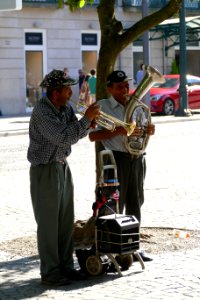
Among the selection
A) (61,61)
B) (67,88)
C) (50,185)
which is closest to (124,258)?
(50,185)

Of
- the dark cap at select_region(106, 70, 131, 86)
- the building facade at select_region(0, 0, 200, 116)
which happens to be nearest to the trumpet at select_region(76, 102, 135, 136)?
the dark cap at select_region(106, 70, 131, 86)

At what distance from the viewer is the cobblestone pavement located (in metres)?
7.04

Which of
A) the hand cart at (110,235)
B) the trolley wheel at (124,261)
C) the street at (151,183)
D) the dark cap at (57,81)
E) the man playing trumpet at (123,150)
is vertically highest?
the dark cap at (57,81)

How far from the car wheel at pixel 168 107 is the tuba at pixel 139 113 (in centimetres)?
2423

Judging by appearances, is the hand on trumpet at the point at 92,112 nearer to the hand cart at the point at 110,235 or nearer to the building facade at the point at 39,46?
the hand cart at the point at 110,235

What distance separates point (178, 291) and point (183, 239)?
7.29ft

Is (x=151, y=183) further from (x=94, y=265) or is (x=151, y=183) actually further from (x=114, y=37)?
(x=94, y=265)

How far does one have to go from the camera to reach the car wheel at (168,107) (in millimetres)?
32375

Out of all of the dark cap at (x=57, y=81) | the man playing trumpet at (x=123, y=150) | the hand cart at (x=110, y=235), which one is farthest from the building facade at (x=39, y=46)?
the dark cap at (x=57, y=81)

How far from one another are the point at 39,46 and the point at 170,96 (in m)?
6.81

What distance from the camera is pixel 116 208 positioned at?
7.85 meters

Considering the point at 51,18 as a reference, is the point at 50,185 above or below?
below

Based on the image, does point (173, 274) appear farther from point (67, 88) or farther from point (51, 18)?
point (51, 18)

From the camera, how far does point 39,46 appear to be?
1416 inches
